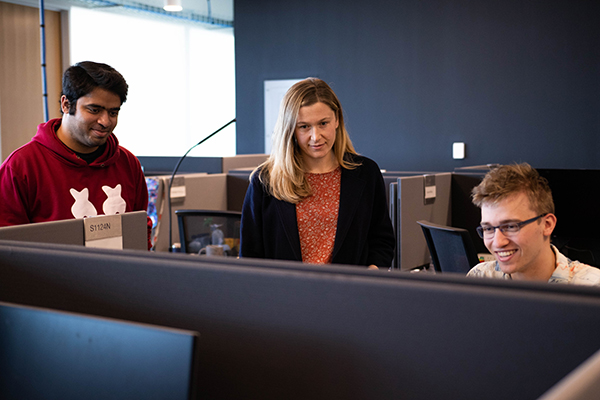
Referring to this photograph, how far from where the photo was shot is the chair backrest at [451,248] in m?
2.20

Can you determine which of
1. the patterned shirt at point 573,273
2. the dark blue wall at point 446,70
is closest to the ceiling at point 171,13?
the dark blue wall at point 446,70

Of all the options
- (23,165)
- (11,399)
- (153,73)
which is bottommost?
(11,399)

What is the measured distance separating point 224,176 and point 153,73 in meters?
4.56

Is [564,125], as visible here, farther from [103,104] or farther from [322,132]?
[103,104]

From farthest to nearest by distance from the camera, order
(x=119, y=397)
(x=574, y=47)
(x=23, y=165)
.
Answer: (x=574, y=47), (x=23, y=165), (x=119, y=397)

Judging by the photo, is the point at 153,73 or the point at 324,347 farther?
the point at 153,73

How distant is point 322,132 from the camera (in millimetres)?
1632

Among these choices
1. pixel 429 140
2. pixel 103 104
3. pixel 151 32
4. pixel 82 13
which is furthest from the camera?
pixel 151 32

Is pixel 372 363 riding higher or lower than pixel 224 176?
lower

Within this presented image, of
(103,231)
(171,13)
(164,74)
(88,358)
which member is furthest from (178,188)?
(164,74)

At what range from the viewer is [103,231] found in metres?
1.25

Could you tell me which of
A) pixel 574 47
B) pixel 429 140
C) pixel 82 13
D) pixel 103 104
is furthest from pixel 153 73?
pixel 103 104

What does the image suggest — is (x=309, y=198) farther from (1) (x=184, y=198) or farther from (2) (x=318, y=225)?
(1) (x=184, y=198)

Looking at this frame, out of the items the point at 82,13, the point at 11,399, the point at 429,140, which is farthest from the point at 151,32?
the point at 11,399
